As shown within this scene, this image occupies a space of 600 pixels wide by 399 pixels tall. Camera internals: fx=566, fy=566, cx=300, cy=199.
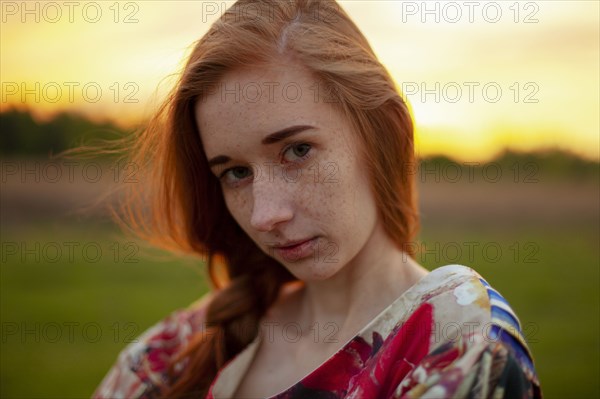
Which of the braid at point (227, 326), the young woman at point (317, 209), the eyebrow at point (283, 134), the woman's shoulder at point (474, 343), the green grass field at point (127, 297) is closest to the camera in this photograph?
the woman's shoulder at point (474, 343)

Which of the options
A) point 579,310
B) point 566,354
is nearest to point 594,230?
point 579,310

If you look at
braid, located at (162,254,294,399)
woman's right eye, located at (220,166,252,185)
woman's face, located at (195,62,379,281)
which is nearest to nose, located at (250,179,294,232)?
woman's face, located at (195,62,379,281)

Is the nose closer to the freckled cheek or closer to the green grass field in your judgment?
the freckled cheek

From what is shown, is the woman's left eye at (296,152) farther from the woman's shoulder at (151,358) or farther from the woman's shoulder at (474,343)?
the woman's shoulder at (151,358)

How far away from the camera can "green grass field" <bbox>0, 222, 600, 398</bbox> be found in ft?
16.6

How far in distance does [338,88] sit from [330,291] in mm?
787

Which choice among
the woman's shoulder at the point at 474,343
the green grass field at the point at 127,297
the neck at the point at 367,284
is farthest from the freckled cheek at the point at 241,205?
the green grass field at the point at 127,297

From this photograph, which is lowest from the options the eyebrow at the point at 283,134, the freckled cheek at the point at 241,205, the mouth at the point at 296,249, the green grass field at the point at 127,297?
the green grass field at the point at 127,297

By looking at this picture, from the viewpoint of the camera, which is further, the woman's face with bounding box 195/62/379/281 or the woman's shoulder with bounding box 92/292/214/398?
the woman's shoulder with bounding box 92/292/214/398

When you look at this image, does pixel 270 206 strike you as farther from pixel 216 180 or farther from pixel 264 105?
pixel 216 180

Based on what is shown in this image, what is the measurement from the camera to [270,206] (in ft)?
6.02

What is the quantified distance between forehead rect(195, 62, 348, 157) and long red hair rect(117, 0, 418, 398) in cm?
4

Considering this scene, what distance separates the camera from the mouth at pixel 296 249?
6.16 feet

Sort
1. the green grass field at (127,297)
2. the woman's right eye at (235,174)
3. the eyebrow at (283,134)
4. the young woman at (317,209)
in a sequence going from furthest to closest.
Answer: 1. the green grass field at (127,297)
2. the woman's right eye at (235,174)
3. the eyebrow at (283,134)
4. the young woman at (317,209)
